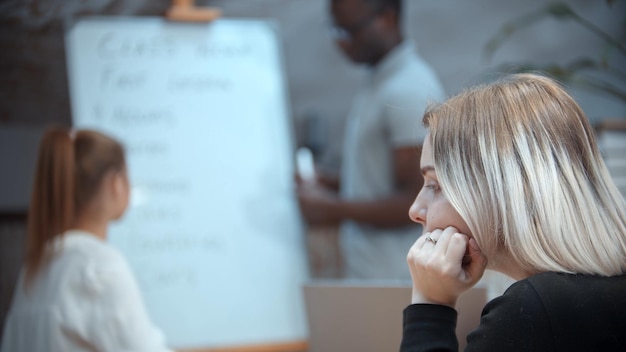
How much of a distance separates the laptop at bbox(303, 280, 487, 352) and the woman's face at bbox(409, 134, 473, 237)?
5.3 inches

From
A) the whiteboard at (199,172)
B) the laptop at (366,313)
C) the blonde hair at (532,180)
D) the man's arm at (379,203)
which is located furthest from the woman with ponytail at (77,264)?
the blonde hair at (532,180)

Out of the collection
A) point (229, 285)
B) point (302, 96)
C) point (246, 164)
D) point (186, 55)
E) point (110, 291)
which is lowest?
point (229, 285)

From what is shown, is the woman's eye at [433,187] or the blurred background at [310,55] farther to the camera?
the blurred background at [310,55]

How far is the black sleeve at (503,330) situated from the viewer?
2.92 feet

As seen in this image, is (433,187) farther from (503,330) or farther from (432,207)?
(503,330)

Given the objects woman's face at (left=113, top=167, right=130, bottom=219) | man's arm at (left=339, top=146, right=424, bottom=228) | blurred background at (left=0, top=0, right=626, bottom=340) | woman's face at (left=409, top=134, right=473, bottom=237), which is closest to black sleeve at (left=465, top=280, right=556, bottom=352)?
woman's face at (left=409, top=134, right=473, bottom=237)

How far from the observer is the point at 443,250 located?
101cm

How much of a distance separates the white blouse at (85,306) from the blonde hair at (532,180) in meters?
1.04

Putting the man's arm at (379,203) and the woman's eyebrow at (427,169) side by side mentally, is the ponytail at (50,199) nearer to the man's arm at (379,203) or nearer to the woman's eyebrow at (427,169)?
the man's arm at (379,203)

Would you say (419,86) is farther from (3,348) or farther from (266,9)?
(3,348)

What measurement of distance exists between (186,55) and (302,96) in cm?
48

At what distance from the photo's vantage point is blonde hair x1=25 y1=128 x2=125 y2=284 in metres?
1.96

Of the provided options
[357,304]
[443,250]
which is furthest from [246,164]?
[443,250]

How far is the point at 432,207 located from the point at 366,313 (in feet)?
0.82
